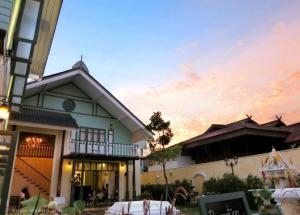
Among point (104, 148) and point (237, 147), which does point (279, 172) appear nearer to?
point (104, 148)

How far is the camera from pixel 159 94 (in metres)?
17.9

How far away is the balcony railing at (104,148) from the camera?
14602 mm

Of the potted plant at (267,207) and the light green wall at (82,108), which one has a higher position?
the light green wall at (82,108)

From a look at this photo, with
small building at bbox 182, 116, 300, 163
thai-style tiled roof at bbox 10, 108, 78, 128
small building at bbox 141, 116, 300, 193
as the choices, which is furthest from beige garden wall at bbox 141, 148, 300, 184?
thai-style tiled roof at bbox 10, 108, 78, 128

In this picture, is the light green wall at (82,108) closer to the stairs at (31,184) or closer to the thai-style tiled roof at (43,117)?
the thai-style tiled roof at (43,117)

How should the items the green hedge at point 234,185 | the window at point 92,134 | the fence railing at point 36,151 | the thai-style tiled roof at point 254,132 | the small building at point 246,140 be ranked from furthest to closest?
the small building at point 246,140 < the thai-style tiled roof at point 254,132 < the fence railing at point 36,151 < the window at point 92,134 < the green hedge at point 234,185

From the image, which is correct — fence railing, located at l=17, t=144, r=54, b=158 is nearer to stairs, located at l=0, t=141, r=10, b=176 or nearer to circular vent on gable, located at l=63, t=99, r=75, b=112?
circular vent on gable, located at l=63, t=99, r=75, b=112

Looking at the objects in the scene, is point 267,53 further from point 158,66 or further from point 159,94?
point 159,94

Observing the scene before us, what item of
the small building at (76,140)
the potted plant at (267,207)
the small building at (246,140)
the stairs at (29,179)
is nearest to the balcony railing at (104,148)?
the small building at (76,140)

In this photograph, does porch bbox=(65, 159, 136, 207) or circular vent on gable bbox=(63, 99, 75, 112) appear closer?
porch bbox=(65, 159, 136, 207)

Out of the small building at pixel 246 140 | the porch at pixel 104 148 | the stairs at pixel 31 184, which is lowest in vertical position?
the stairs at pixel 31 184

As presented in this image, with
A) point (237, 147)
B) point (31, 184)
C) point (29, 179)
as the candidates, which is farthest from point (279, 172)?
point (29, 179)

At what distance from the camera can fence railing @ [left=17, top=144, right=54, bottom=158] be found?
16.4 meters

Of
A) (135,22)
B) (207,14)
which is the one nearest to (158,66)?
(135,22)
